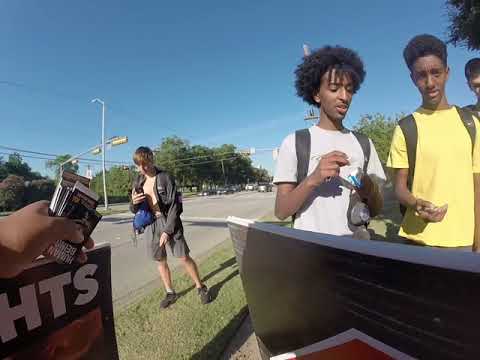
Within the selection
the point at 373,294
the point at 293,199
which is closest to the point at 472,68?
the point at 293,199

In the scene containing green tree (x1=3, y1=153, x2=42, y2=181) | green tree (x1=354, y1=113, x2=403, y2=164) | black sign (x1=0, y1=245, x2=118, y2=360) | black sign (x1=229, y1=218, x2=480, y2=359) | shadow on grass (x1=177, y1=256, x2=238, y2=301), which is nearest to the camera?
black sign (x1=229, y1=218, x2=480, y2=359)

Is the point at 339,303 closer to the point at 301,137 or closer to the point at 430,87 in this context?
the point at 301,137

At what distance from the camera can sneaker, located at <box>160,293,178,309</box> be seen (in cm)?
344

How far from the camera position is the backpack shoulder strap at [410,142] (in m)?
1.66

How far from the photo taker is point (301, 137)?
1.60 meters

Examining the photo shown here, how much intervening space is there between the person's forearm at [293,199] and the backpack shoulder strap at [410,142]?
0.69 m

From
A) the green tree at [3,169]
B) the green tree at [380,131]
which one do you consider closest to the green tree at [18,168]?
the green tree at [3,169]

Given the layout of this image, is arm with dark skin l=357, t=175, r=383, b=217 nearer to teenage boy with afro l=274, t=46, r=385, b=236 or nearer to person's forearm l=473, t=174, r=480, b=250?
teenage boy with afro l=274, t=46, r=385, b=236

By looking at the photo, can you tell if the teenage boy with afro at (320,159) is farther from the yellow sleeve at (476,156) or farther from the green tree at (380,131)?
the green tree at (380,131)

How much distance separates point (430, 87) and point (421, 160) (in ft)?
1.46

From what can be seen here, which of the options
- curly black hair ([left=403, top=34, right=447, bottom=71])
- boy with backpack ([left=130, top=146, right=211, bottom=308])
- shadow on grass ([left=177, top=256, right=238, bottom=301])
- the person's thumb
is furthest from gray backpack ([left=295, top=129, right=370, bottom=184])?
shadow on grass ([left=177, top=256, right=238, bottom=301])

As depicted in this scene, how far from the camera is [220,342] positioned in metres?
2.58

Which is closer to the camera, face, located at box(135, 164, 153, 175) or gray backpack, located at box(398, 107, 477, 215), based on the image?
gray backpack, located at box(398, 107, 477, 215)

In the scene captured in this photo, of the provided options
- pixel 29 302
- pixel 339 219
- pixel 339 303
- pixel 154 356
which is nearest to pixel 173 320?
pixel 154 356
